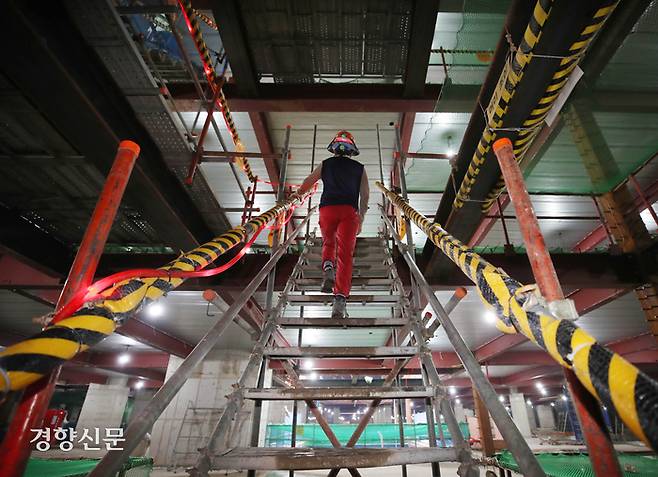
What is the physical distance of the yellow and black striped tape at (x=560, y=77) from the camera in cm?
196

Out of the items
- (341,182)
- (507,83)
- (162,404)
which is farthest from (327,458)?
(341,182)

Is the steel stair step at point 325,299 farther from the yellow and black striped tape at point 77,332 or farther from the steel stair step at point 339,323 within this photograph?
the yellow and black striped tape at point 77,332

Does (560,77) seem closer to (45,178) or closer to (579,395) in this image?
(579,395)

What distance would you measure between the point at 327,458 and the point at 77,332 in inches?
55.6

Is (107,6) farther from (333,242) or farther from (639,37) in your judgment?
(639,37)

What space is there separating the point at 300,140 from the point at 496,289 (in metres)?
6.83

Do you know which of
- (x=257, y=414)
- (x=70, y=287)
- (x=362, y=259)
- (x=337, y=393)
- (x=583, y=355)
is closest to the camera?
(x=583, y=355)

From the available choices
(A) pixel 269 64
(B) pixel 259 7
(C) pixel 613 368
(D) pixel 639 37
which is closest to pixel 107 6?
(B) pixel 259 7

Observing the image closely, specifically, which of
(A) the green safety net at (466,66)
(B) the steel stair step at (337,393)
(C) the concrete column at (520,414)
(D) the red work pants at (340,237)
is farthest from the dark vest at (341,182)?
(C) the concrete column at (520,414)

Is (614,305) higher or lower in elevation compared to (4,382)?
higher

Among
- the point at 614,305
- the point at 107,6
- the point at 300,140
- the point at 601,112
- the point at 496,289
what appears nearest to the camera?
the point at 496,289

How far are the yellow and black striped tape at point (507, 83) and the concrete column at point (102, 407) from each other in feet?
67.3

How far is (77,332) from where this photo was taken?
108 cm

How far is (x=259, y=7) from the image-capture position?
4.09 metres
